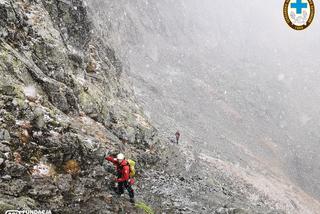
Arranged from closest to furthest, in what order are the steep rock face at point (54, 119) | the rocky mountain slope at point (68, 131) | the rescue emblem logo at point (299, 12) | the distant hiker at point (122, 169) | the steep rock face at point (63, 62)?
the steep rock face at point (54, 119) → the rocky mountain slope at point (68, 131) → the distant hiker at point (122, 169) → the steep rock face at point (63, 62) → the rescue emblem logo at point (299, 12)

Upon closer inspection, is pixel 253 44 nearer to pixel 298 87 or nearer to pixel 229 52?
pixel 229 52

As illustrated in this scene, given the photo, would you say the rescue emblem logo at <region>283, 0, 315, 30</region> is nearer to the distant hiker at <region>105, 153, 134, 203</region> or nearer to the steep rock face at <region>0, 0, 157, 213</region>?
the steep rock face at <region>0, 0, 157, 213</region>

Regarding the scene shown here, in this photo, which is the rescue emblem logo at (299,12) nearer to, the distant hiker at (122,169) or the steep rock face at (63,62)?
the steep rock face at (63,62)

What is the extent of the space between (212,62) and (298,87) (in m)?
20.4

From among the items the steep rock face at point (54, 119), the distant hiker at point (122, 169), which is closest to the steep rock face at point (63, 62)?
the steep rock face at point (54, 119)

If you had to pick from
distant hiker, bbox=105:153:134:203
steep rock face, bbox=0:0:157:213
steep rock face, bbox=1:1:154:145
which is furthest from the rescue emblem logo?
distant hiker, bbox=105:153:134:203

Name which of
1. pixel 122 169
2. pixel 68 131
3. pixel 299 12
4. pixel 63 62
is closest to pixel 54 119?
pixel 68 131

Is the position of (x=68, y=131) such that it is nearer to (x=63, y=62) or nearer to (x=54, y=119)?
(x=54, y=119)

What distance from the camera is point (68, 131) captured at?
39.4 ft

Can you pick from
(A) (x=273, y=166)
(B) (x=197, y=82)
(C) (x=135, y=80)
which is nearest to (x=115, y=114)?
(C) (x=135, y=80)

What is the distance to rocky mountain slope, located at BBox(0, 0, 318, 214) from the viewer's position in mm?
10062

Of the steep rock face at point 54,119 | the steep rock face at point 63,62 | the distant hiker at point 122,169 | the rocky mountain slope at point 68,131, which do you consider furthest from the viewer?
the steep rock face at point 63,62

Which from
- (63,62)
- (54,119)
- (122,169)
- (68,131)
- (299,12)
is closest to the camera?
(122,169)

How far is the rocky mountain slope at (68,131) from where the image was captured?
1006cm
